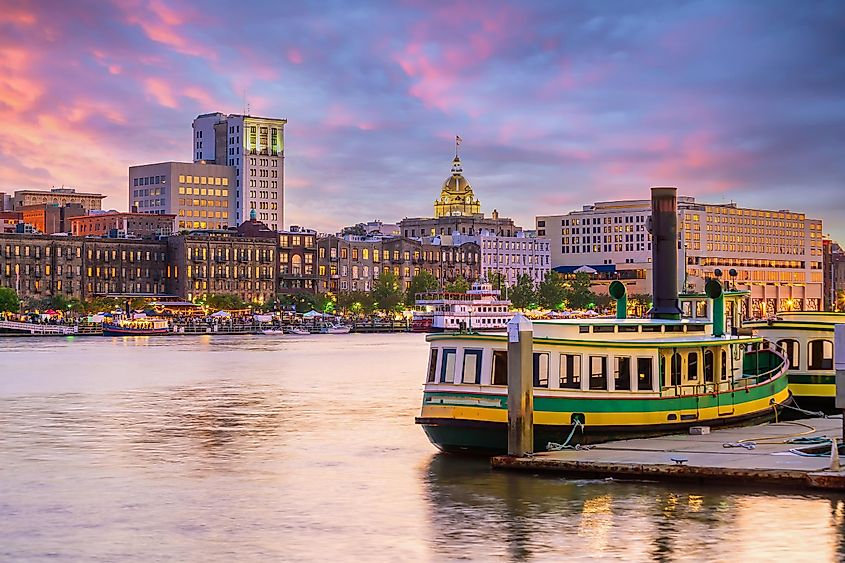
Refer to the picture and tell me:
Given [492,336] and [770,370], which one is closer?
[492,336]

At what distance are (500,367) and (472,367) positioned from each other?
88 centimetres

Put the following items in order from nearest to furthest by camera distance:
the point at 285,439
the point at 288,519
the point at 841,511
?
1. the point at 841,511
2. the point at 288,519
3. the point at 285,439

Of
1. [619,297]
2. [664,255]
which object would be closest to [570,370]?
[664,255]

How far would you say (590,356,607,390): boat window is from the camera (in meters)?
43.3

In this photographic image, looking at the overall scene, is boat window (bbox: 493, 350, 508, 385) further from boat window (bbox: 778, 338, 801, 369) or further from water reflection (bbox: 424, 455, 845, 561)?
boat window (bbox: 778, 338, 801, 369)

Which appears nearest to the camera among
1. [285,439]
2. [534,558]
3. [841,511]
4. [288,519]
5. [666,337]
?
[534,558]

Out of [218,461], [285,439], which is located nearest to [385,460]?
[218,461]

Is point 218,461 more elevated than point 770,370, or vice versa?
point 770,370

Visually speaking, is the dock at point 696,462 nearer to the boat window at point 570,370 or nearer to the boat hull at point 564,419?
the boat hull at point 564,419

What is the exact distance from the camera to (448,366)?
144 feet

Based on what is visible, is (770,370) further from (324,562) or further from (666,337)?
(324,562)

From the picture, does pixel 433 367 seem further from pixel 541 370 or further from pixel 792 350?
pixel 792 350

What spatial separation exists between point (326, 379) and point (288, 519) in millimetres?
Result: 60707

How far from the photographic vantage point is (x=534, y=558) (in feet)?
106
